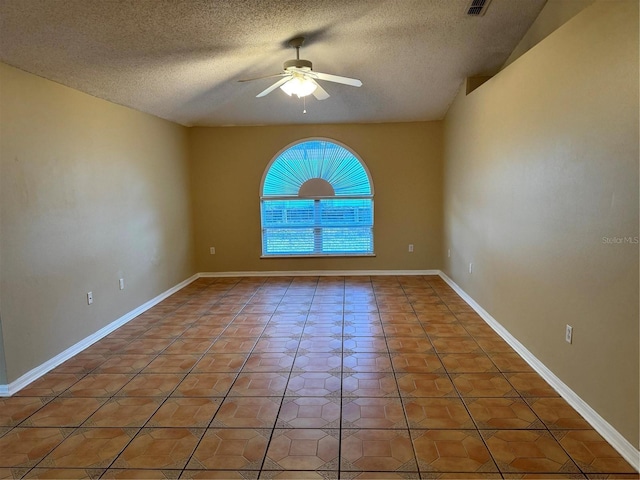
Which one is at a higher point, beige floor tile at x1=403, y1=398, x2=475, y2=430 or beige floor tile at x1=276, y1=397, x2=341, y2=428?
beige floor tile at x1=403, y1=398, x2=475, y2=430

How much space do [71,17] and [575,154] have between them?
10.6ft

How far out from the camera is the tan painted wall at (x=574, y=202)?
1894 millimetres

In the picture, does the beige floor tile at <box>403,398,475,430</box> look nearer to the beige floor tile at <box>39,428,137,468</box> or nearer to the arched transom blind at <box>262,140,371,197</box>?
the beige floor tile at <box>39,428,137,468</box>

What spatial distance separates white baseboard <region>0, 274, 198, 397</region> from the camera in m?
2.68

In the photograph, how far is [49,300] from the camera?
120 inches

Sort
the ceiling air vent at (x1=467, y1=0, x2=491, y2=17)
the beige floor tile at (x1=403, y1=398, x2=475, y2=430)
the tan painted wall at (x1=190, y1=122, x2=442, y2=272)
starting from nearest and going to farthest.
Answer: the beige floor tile at (x1=403, y1=398, x2=475, y2=430), the ceiling air vent at (x1=467, y1=0, x2=491, y2=17), the tan painted wall at (x1=190, y1=122, x2=442, y2=272)

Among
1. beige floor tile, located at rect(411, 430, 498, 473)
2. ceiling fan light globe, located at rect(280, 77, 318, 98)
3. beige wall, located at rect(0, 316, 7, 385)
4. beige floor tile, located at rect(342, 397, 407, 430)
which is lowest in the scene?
beige floor tile, located at rect(411, 430, 498, 473)

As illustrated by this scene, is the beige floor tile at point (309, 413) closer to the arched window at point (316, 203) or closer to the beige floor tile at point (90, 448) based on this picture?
the beige floor tile at point (90, 448)

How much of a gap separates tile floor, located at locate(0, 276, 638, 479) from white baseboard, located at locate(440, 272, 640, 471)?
5 cm

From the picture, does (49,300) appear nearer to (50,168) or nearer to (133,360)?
(133,360)

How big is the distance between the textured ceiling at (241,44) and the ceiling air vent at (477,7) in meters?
0.06

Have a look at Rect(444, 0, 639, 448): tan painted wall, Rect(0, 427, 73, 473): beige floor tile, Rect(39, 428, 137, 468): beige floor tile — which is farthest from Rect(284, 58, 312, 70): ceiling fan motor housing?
Rect(0, 427, 73, 473): beige floor tile

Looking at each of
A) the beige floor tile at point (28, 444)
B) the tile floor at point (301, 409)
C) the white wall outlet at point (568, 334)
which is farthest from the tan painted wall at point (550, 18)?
the beige floor tile at point (28, 444)

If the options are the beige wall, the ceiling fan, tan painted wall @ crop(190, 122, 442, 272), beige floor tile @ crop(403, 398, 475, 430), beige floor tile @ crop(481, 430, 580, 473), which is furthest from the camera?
tan painted wall @ crop(190, 122, 442, 272)
